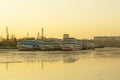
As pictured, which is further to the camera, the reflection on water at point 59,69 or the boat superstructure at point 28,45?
the boat superstructure at point 28,45

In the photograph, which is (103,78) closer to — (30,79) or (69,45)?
(30,79)

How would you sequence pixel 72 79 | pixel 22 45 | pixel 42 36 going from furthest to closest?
pixel 42 36 < pixel 22 45 < pixel 72 79

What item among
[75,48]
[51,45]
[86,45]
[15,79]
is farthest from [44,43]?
[15,79]

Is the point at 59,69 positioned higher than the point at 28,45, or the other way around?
the point at 28,45

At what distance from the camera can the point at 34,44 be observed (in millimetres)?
120500

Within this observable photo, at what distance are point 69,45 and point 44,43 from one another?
887 cm

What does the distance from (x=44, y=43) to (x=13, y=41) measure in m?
28.8

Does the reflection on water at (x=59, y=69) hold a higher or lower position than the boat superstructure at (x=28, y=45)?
lower

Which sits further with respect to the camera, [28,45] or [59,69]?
[28,45]

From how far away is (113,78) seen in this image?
25484 millimetres

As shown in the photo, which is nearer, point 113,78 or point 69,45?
point 113,78

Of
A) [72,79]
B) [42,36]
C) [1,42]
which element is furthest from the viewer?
[42,36]

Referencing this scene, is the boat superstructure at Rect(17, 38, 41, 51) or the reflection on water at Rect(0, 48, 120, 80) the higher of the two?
the boat superstructure at Rect(17, 38, 41, 51)

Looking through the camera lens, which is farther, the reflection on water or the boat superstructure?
the boat superstructure
